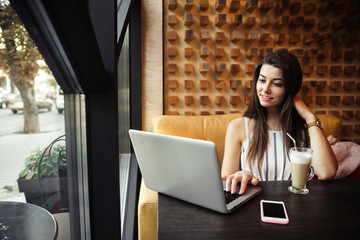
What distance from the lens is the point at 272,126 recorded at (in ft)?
5.49

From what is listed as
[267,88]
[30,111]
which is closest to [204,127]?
[267,88]

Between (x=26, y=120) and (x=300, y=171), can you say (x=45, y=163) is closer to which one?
(x=26, y=120)

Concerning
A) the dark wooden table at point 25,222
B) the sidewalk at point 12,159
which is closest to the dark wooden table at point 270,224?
the dark wooden table at point 25,222

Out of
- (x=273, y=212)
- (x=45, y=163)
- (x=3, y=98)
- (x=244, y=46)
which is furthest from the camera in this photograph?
(x=244, y=46)

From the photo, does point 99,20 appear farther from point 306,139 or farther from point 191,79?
point 191,79

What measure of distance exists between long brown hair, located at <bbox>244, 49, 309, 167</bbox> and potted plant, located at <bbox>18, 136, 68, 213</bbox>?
108cm

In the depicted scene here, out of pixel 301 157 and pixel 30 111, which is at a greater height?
pixel 30 111

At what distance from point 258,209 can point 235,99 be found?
1.76 m

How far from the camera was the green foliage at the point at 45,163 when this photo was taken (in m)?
0.61

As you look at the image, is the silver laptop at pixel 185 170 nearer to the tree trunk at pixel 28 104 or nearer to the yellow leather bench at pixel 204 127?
the tree trunk at pixel 28 104

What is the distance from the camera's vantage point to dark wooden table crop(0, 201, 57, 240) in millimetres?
534

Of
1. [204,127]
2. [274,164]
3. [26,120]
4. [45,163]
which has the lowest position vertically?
[274,164]

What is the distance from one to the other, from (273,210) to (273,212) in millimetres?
12

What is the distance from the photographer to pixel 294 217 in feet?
2.73
